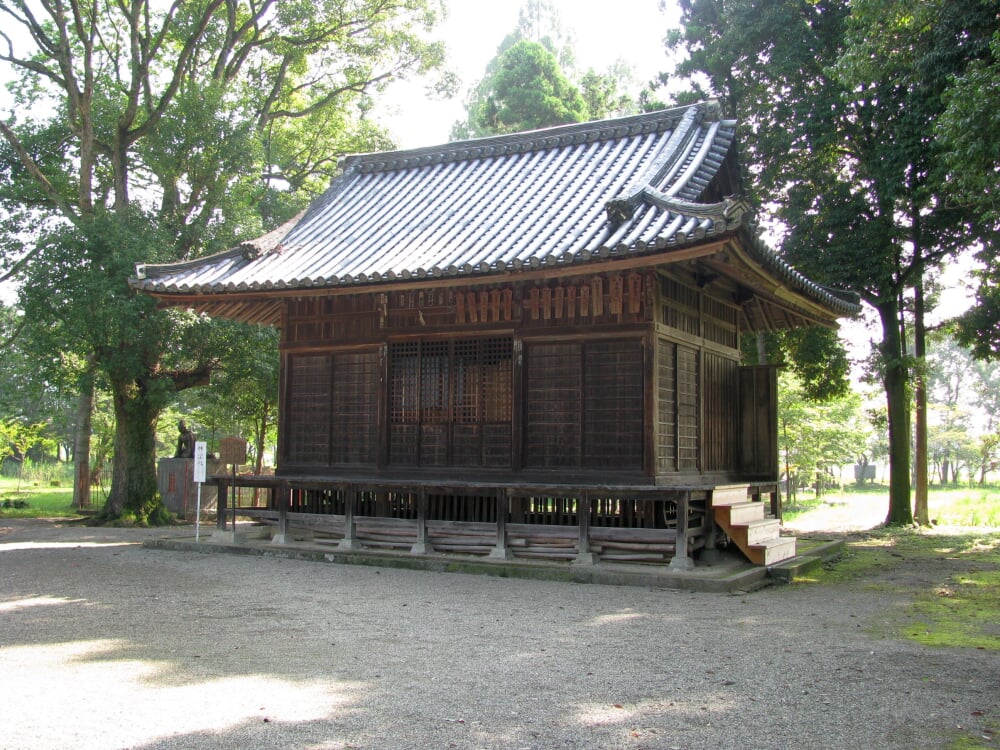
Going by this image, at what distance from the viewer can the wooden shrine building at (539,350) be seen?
34.6 feet

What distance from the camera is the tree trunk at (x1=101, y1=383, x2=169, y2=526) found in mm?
18828

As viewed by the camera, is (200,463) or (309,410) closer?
(200,463)

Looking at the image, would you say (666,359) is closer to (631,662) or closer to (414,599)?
(414,599)

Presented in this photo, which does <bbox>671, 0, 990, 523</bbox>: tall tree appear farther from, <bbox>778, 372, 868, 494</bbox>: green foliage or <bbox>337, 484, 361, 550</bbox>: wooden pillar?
<bbox>337, 484, 361, 550</bbox>: wooden pillar

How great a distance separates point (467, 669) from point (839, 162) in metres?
16.7

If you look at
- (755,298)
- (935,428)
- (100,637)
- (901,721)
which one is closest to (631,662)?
(901,721)

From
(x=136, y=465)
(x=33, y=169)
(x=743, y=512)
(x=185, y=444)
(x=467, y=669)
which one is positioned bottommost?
(x=467, y=669)

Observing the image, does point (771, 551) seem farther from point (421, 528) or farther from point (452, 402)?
point (452, 402)

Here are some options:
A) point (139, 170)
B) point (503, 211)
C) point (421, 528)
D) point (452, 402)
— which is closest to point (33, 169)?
point (139, 170)

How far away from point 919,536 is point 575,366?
10.8 m

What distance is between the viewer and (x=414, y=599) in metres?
8.88

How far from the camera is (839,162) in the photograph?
18.9 metres

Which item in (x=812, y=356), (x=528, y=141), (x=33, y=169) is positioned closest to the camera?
(x=528, y=141)

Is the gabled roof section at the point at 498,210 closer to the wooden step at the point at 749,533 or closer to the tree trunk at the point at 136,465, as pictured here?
the wooden step at the point at 749,533
